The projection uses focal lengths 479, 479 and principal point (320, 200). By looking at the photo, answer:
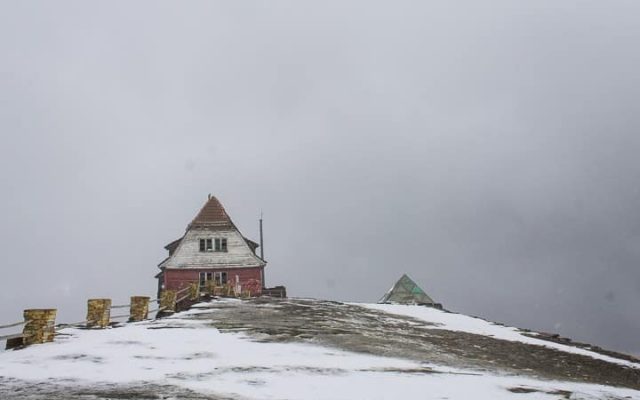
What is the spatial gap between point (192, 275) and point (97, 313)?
94.1 ft

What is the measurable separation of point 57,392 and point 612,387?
8284 mm

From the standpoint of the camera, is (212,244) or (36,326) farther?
(212,244)

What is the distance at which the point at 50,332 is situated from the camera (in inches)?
340

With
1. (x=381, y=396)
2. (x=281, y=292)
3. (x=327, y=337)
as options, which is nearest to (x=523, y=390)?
(x=381, y=396)

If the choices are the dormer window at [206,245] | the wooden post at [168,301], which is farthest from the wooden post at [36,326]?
the dormer window at [206,245]

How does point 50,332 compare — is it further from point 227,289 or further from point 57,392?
point 227,289

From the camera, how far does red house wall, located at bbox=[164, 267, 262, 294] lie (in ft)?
126

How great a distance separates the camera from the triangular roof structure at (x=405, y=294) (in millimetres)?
40531

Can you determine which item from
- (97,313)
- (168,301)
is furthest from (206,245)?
(97,313)

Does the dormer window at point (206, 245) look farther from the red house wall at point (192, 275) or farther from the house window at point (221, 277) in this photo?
the house window at point (221, 277)

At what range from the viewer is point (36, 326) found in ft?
27.5

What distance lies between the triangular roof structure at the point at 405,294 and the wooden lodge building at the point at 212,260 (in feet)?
36.6

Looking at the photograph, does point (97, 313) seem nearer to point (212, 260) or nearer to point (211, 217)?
point (212, 260)

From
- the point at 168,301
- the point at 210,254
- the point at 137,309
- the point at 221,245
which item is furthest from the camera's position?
the point at 221,245
